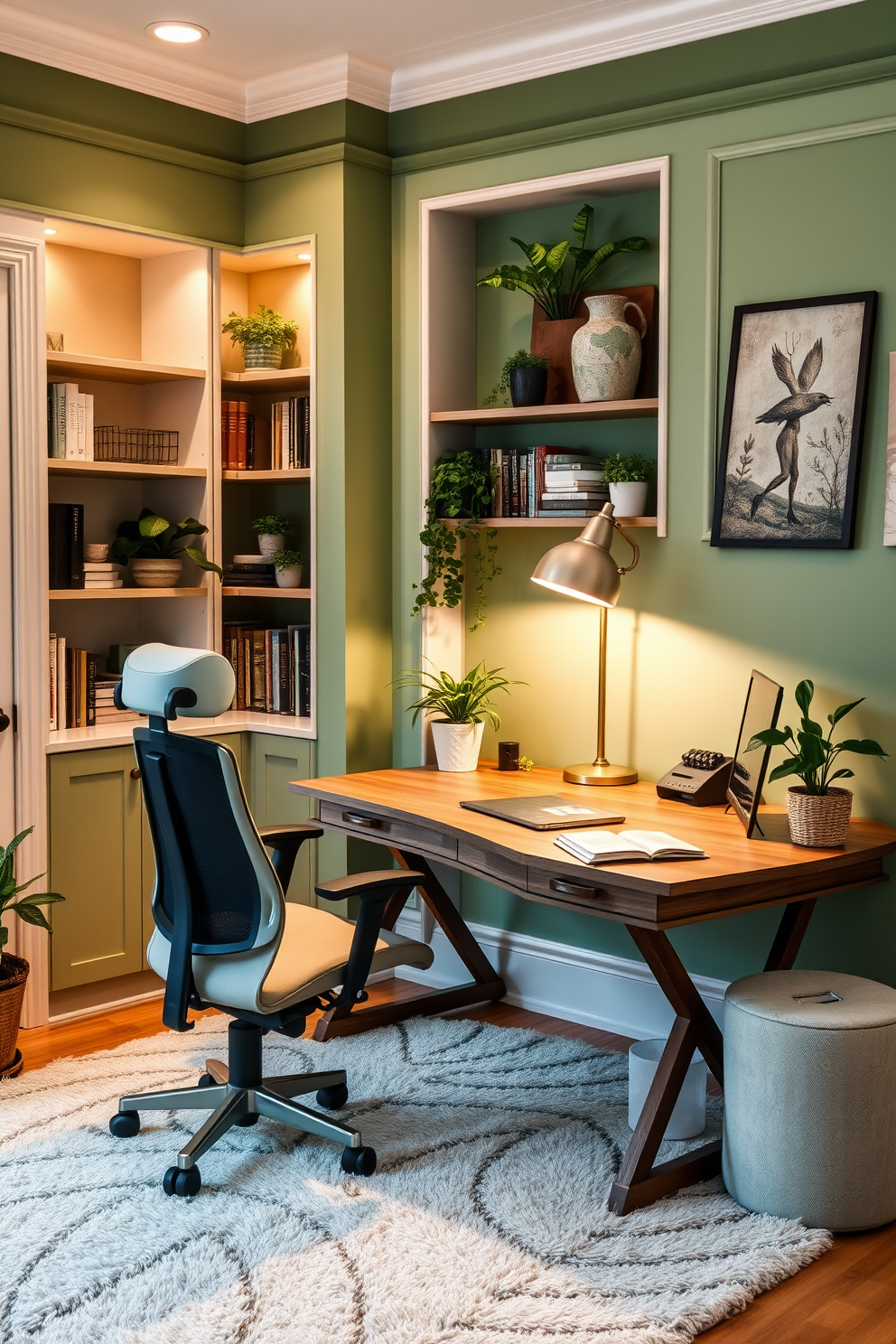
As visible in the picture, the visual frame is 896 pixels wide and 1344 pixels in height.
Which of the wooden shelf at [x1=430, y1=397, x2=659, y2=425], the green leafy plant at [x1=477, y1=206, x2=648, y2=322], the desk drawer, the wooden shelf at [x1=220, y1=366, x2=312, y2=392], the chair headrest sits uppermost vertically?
the green leafy plant at [x1=477, y1=206, x2=648, y2=322]

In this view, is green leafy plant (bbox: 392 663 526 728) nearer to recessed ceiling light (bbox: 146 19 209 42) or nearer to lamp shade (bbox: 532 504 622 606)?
lamp shade (bbox: 532 504 622 606)

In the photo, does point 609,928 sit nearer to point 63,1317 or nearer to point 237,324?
point 63,1317

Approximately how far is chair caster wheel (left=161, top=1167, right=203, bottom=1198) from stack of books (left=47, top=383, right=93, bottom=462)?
215 cm

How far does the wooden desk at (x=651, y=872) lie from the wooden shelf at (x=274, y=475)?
1.08 m

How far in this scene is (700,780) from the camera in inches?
139

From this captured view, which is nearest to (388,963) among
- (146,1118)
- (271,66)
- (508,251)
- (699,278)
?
(146,1118)

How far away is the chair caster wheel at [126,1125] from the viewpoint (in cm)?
312

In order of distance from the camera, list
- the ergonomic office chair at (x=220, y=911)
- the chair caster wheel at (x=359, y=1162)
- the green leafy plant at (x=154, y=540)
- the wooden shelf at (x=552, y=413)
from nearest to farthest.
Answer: the ergonomic office chair at (x=220, y=911) < the chair caster wheel at (x=359, y=1162) < the wooden shelf at (x=552, y=413) < the green leafy plant at (x=154, y=540)

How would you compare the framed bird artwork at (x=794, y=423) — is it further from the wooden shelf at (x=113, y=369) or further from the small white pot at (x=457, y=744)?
the wooden shelf at (x=113, y=369)

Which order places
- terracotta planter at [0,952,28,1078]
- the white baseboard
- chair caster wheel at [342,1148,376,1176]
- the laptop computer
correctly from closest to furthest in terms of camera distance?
chair caster wheel at [342,1148,376,1176] < the laptop computer < terracotta planter at [0,952,28,1078] < the white baseboard

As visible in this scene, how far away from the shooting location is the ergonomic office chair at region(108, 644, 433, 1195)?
9.16ft

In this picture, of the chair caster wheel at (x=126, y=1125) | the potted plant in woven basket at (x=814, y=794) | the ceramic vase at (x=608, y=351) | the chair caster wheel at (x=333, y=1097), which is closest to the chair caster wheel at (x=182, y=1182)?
the chair caster wheel at (x=126, y=1125)

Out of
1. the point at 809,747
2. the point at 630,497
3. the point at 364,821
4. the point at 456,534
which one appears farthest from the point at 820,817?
the point at 456,534

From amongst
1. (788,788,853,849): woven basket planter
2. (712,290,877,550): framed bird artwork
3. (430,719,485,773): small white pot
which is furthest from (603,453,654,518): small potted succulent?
(788,788,853,849): woven basket planter
